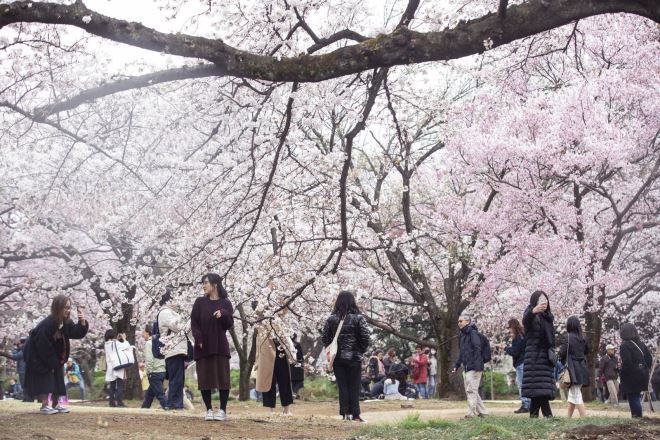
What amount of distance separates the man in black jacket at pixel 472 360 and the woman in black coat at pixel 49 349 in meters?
4.99

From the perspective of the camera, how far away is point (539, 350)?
30.6 ft

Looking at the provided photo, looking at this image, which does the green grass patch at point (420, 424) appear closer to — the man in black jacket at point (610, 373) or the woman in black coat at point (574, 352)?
the woman in black coat at point (574, 352)

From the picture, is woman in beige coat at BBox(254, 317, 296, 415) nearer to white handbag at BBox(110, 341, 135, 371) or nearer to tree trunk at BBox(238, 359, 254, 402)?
white handbag at BBox(110, 341, 135, 371)

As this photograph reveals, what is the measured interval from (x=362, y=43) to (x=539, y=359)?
4.91 m

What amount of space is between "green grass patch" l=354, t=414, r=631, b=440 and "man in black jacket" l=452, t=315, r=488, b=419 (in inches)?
94.1

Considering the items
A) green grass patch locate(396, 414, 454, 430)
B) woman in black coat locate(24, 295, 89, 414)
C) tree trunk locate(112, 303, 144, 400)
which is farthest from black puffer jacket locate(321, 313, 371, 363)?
tree trunk locate(112, 303, 144, 400)

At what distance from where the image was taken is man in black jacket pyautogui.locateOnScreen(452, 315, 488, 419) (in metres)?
11.2

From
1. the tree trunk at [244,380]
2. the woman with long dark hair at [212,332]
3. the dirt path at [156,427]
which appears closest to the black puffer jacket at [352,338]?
the dirt path at [156,427]

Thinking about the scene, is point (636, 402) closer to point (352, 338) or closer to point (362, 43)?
point (352, 338)

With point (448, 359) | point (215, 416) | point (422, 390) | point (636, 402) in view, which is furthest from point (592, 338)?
point (215, 416)

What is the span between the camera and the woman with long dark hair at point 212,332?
9.03 m

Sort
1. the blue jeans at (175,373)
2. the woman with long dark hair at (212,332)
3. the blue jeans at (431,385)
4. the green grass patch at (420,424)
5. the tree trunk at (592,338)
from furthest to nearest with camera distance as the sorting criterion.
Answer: the blue jeans at (431,385) < the tree trunk at (592,338) < the blue jeans at (175,373) < the woman with long dark hair at (212,332) < the green grass patch at (420,424)

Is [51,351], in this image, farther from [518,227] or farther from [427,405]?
[518,227]

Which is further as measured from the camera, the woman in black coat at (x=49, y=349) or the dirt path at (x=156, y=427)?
the woman in black coat at (x=49, y=349)
